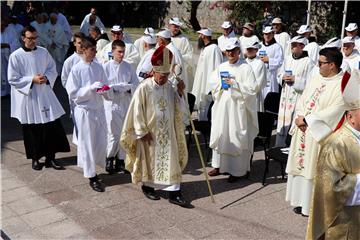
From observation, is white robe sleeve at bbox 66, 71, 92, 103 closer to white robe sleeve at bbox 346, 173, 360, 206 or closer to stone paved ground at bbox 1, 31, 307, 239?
stone paved ground at bbox 1, 31, 307, 239

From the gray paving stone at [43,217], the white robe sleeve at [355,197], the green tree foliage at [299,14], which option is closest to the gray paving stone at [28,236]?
the gray paving stone at [43,217]

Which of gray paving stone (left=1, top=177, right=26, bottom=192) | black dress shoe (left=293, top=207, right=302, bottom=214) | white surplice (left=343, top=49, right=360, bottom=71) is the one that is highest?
white surplice (left=343, top=49, right=360, bottom=71)

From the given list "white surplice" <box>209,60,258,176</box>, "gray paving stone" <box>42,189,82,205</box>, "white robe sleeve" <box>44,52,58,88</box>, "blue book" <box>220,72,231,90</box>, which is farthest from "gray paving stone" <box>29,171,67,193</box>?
"blue book" <box>220,72,231,90</box>

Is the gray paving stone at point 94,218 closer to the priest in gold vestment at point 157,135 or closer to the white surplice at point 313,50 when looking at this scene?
the priest in gold vestment at point 157,135

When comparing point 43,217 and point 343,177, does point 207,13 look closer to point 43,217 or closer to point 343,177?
point 43,217

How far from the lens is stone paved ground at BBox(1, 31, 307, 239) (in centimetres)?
538

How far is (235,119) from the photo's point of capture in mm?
6785

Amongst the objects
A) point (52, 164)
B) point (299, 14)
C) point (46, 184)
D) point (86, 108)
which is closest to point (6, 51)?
point (52, 164)

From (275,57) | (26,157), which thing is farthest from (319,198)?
(275,57)

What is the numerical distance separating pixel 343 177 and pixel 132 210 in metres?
3.14

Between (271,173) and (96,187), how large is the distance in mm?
2477

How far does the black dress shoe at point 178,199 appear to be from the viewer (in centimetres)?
605

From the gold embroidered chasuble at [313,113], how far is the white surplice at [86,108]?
2512mm

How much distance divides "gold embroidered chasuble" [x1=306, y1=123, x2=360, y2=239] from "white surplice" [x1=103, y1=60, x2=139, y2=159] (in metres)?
4.01
